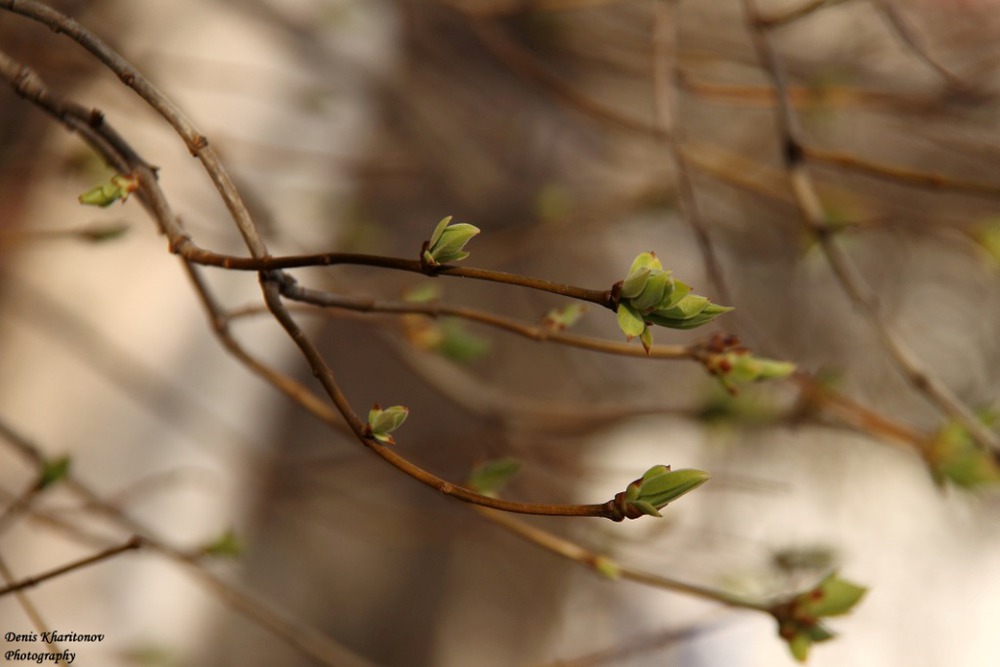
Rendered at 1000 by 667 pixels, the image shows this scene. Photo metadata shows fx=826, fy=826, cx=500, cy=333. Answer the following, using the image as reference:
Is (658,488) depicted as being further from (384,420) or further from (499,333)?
(499,333)

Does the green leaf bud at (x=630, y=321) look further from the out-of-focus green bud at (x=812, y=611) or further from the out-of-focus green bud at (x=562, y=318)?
the out-of-focus green bud at (x=812, y=611)

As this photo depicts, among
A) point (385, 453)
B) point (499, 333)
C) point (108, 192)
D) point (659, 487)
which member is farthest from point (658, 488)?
point (499, 333)

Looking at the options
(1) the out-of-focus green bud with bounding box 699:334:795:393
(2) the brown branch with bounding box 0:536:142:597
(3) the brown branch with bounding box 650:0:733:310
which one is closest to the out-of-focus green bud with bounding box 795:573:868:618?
(1) the out-of-focus green bud with bounding box 699:334:795:393

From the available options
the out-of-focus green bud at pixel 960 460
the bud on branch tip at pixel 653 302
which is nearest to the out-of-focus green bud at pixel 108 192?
the bud on branch tip at pixel 653 302

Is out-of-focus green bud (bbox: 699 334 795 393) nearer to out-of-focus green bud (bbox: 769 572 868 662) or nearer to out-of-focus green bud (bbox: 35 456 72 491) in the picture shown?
out-of-focus green bud (bbox: 769 572 868 662)

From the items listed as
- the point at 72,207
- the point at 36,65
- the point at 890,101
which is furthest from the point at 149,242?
the point at 890,101
